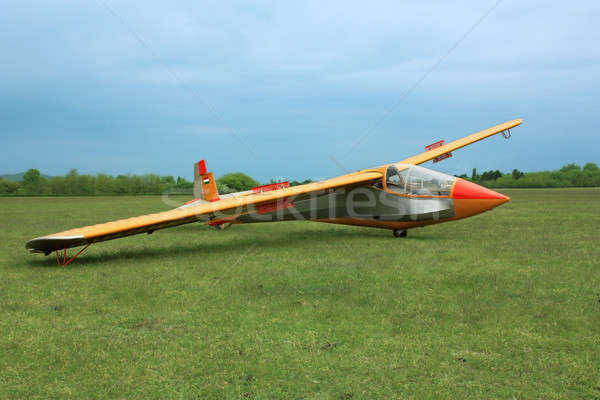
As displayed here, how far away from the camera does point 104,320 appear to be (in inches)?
220

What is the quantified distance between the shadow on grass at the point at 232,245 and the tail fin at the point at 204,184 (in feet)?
9.22

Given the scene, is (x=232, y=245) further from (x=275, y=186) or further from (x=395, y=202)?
(x=395, y=202)

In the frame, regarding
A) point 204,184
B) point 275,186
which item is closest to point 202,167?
point 204,184

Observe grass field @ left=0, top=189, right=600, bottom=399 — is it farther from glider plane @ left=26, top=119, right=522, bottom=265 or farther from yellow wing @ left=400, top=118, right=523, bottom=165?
yellow wing @ left=400, top=118, right=523, bottom=165

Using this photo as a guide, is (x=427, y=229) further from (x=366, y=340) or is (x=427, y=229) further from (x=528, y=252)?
(x=366, y=340)

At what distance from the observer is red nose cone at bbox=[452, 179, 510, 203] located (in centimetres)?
1182

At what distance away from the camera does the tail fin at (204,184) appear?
1747 cm

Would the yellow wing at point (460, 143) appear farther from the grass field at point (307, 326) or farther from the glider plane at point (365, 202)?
the grass field at point (307, 326)

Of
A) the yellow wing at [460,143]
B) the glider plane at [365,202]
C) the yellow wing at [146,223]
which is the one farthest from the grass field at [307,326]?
the yellow wing at [460,143]

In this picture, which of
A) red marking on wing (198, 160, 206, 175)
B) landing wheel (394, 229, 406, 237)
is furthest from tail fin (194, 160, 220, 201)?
landing wheel (394, 229, 406, 237)

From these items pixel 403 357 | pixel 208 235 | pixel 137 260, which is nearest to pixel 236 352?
pixel 403 357

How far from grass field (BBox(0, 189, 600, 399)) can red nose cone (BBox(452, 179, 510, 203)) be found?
2138 millimetres

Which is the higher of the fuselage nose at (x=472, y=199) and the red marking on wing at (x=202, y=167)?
the red marking on wing at (x=202, y=167)

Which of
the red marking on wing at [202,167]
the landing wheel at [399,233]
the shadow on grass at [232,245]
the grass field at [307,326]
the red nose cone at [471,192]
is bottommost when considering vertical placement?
the grass field at [307,326]
